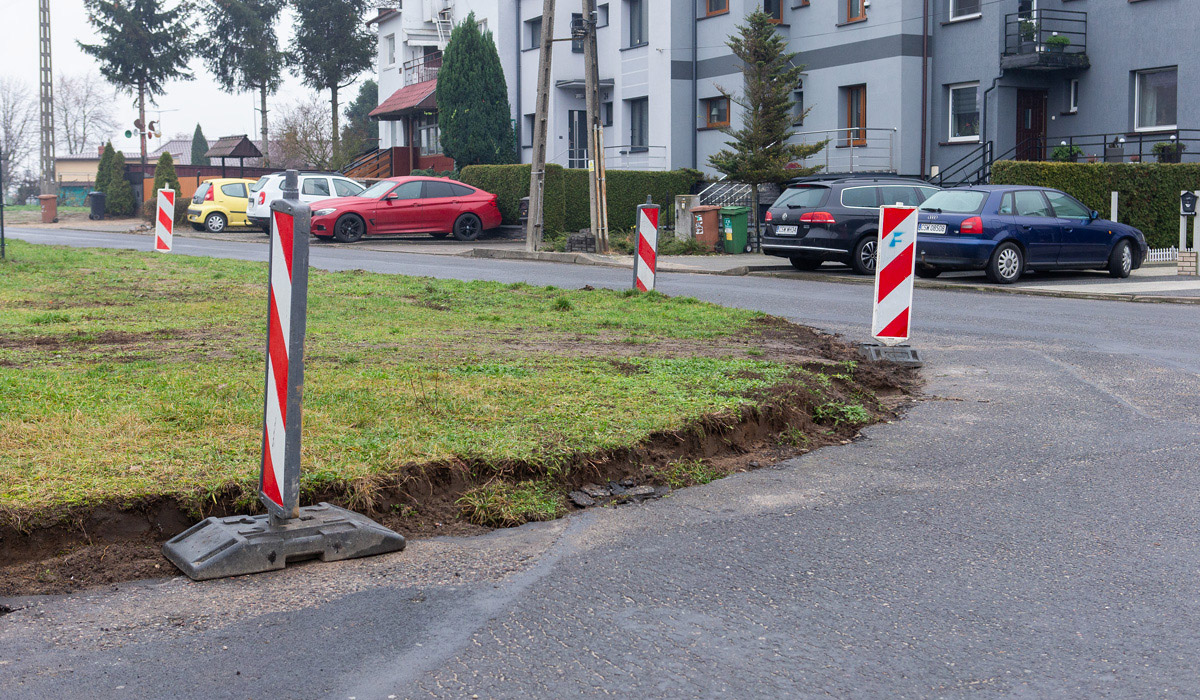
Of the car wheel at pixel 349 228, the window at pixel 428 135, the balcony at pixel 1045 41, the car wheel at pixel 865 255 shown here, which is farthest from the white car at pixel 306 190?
the balcony at pixel 1045 41

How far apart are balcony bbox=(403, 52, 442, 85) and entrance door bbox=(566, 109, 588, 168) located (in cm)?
965

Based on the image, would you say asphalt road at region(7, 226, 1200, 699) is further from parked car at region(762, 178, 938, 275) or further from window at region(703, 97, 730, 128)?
window at region(703, 97, 730, 128)

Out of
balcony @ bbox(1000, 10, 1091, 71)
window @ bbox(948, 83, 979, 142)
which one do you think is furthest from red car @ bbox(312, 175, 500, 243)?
balcony @ bbox(1000, 10, 1091, 71)

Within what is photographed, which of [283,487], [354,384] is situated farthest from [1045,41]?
[283,487]

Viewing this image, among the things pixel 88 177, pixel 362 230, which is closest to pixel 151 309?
pixel 362 230

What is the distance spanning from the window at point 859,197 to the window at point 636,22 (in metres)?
19.1

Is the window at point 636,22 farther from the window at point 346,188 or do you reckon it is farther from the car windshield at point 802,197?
the car windshield at point 802,197

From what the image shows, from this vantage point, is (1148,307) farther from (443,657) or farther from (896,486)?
(443,657)

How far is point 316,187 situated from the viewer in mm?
30656

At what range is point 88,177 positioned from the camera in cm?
9262

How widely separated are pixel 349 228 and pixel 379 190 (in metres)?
1.40

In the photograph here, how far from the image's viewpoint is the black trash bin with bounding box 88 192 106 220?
4931 cm

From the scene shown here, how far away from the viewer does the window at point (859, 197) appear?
20156mm

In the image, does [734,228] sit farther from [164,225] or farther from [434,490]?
[434,490]
